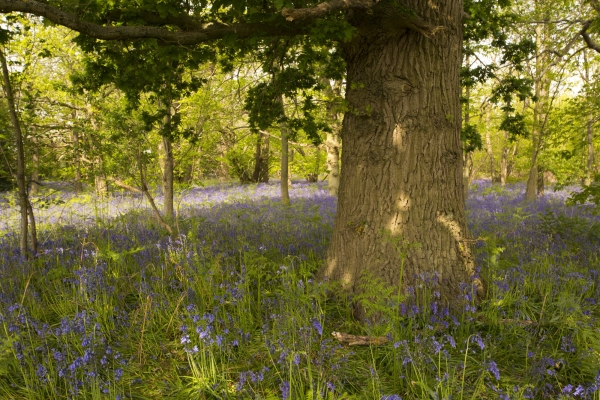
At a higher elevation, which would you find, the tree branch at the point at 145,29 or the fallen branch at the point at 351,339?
the tree branch at the point at 145,29

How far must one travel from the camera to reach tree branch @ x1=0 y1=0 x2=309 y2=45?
9.69 ft

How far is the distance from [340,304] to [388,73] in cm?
259

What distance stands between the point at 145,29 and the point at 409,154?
9.37ft

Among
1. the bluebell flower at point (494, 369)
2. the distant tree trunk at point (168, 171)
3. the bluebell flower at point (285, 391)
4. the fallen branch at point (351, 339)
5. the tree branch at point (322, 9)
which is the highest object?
the tree branch at point (322, 9)

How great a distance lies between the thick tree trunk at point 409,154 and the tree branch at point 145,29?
93 centimetres

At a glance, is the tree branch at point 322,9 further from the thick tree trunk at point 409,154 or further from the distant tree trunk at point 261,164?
the distant tree trunk at point 261,164

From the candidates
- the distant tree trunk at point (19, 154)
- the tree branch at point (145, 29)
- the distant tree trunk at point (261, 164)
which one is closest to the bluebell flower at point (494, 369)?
the tree branch at point (145, 29)

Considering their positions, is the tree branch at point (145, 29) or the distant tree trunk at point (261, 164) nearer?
the tree branch at point (145, 29)

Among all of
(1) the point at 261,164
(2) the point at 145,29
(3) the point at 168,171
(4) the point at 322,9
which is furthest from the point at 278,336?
(1) the point at 261,164

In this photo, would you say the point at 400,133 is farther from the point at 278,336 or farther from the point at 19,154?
the point at 19,154

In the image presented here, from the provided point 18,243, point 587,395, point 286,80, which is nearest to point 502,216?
point 286,80

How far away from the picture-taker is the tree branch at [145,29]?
2.95 metres

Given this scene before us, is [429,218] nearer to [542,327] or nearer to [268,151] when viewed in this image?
[542,327]

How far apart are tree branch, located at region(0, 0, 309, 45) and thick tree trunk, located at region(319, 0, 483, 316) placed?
3.06 feet
